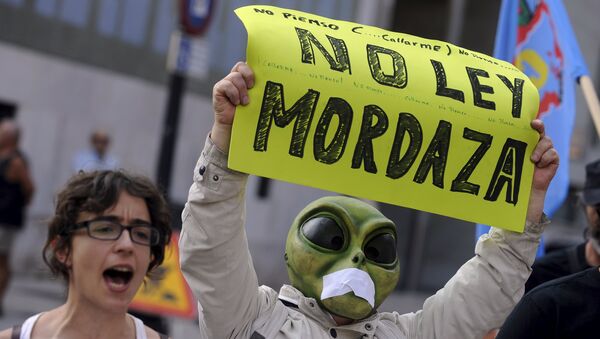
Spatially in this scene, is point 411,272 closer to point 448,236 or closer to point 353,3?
point 448,236

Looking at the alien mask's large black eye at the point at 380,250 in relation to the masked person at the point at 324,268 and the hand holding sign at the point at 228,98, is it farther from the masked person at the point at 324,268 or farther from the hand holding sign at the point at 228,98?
the hand holding sign at the point at 228,98

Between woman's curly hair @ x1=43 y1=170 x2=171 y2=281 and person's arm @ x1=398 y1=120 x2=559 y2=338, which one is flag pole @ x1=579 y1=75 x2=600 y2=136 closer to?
person's arm @ x1=398 y1=120 x2=559 y2=338

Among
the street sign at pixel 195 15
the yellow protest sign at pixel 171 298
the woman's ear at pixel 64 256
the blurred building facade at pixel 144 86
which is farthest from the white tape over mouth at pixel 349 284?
Answer: the blurred building facade at pixel 144 86

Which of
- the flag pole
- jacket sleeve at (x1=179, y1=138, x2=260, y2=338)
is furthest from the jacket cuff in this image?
the flag pole

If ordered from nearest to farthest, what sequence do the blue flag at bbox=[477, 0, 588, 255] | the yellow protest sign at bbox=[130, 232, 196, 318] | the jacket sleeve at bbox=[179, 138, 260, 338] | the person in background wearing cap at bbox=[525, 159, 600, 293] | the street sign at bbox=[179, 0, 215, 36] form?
the jacket sleeve at bbox=[179, 138, 260, 338]
the person in background wearing cap at bbox=[525, 159, 600, 293]
the blue flag at bbox=[477, 0, 588, 255]
the yellow protest sign at bbox=[130, 232, 196, 318]
the street sign at bbox=[179, 0, 215, 36]

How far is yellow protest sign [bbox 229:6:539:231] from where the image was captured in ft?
10.1

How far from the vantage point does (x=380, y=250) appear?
3.28 m

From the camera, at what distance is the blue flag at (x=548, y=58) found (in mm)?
4980

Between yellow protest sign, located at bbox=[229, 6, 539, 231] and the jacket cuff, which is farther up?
yellow protest sign, located at bbox=[229, 6, 539, 231]

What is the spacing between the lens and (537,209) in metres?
3.35

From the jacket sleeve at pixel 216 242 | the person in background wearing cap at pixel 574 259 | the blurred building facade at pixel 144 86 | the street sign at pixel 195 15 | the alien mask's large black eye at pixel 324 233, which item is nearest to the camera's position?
the jacket sleeve at pixel 216 242

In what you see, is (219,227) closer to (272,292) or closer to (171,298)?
(272,292)

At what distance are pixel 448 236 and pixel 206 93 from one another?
3999 mm

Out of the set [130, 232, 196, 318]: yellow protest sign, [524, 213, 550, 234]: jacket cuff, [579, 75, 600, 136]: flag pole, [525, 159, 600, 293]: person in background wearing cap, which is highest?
[579, 75, 600, 136]: flag pole
